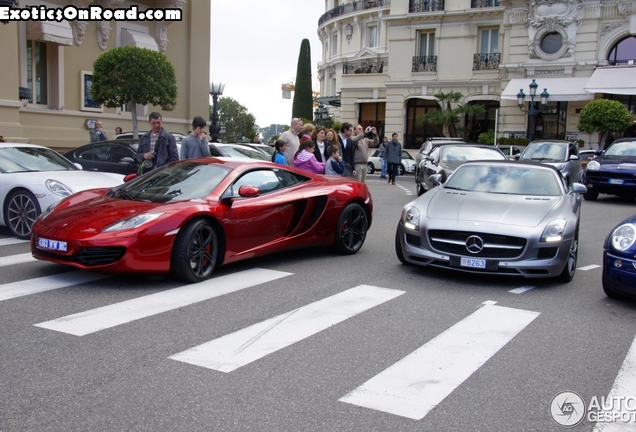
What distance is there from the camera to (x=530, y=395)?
13.9 feet

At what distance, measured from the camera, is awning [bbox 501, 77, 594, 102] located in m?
33.2

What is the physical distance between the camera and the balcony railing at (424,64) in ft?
135

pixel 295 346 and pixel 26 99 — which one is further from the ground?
pixel 26 99

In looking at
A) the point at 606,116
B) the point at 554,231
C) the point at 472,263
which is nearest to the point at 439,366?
the point at 472,263

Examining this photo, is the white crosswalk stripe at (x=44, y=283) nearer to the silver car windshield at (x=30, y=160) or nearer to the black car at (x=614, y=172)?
the silver car windshield at (x=30, y=160)

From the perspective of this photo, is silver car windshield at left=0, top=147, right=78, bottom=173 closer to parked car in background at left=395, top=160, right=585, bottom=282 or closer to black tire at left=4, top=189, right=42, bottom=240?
black tire at left=4, top=189, right=42, bottom=240

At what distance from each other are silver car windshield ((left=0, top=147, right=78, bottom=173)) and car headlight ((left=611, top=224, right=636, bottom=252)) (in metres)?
7.97

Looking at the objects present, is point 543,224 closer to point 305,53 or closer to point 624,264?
point 624,264

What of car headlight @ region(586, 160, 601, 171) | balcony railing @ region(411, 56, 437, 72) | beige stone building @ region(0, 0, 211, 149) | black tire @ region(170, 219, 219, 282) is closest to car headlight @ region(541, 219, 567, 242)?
black tire @ region(170, 219, 219, 282)

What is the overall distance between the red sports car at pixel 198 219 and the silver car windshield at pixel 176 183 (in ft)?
0.04

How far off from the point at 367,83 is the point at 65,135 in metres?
27.5

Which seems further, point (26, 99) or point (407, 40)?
point (407, 40)

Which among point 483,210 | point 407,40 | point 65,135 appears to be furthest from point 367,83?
point 483,210

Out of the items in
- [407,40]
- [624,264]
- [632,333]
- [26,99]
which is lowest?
[632,333]
